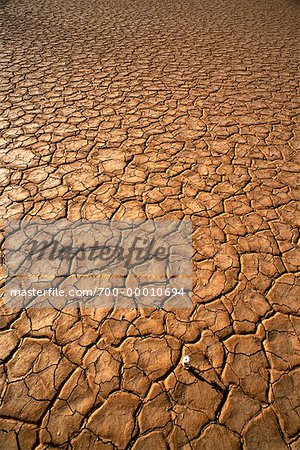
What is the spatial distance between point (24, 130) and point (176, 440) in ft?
A: 8.90

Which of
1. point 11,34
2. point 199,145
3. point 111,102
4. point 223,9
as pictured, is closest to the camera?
point 199,145

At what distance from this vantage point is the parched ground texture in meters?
1.24

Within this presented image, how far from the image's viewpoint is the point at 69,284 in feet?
5.55

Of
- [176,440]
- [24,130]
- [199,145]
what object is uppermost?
[24,130]

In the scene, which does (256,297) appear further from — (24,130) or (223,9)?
(223,9)

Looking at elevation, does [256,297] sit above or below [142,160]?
below

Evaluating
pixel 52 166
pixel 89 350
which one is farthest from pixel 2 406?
pixel 52 166

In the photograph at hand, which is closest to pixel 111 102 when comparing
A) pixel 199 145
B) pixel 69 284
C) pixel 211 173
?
pixel 199 145

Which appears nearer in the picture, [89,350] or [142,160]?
[89,350]

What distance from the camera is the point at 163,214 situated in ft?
6.83

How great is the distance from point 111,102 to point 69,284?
2.30 metres

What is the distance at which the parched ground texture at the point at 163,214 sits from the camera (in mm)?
1235

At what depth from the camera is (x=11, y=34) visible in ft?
15.5

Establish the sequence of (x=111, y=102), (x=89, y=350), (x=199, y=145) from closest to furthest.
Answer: (x=89, y=350), (x=199, y=145), (x=111, y=102)
